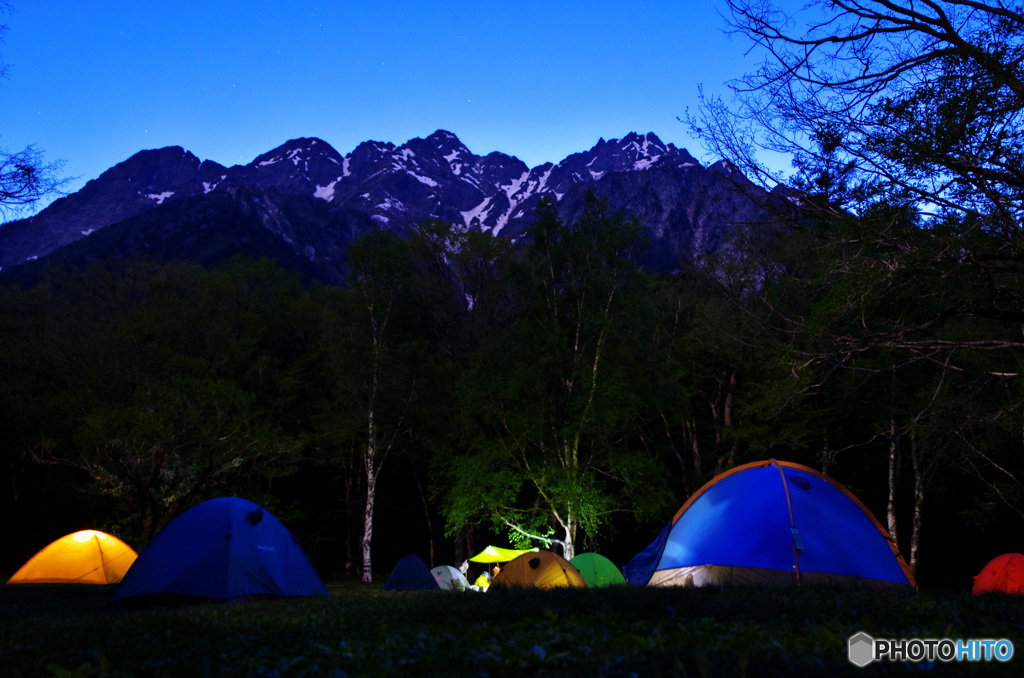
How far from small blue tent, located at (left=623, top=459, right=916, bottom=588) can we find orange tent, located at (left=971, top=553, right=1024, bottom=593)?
6.04m

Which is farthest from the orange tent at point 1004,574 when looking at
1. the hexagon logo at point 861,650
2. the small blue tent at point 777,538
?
the hexagon logo at point 861,650

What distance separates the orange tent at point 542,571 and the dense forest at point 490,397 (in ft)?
17.6

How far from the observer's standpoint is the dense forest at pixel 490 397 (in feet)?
66.7

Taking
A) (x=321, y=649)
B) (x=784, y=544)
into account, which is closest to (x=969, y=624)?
(x=321, y=649)

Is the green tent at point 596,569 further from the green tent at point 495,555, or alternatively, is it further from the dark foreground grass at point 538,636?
the dark foreground grass at point 538,636

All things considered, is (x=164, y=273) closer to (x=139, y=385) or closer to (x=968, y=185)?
(x=139, y=385)

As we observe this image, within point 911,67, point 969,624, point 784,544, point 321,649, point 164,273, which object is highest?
point 164,273

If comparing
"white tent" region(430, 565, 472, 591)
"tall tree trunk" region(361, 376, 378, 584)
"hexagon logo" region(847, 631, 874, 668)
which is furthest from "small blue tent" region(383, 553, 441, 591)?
"hexagon logo" region(847, 631, 874, 668)

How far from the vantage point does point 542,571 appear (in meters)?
14.1

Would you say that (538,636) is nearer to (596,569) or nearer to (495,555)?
(596,569)

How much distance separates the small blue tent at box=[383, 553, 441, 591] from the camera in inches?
752

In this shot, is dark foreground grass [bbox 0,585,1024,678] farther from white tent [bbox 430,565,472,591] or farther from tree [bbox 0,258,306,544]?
tree [bbox 0,258,306,544]

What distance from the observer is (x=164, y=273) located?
3384cm

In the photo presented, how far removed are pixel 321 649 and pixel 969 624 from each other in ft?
14.8
